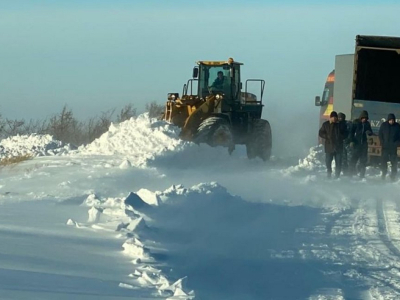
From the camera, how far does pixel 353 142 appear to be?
2189cm

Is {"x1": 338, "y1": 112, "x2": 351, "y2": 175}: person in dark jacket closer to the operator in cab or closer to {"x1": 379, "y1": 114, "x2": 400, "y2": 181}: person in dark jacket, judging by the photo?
{"x1": 379, "y1": 114, "x2": 400, "y2": 181}: person in dark jacket

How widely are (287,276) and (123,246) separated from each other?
181cm

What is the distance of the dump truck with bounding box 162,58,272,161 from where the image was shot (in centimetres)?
2262

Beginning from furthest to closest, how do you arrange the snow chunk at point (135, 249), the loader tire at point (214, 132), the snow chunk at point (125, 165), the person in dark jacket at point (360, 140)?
the loader tire at point (214, 132), the person in dark jacket at point (360, 140), the snow chunk at point (125, 165), the snow chunk at point (135, 249)

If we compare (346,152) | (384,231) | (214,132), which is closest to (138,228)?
(384,231)

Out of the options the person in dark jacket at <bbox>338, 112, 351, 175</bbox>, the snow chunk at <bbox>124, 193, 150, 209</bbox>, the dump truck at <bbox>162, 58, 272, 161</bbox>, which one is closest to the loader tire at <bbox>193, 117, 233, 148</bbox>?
the dump truck at <bbox>162, 58, 272, 161</bbox>

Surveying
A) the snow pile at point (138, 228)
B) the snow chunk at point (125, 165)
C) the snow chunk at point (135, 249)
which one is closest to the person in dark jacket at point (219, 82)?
the snow chunk at point (125, 165)

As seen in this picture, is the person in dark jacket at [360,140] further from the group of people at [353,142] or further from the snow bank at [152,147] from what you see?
the snow bank at [152,147]

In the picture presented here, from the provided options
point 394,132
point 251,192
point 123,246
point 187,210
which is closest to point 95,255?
point 123,246

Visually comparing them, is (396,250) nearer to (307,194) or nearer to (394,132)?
(307,194)

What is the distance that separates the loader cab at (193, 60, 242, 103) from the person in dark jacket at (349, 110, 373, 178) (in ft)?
12.1

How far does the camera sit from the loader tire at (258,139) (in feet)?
81.7

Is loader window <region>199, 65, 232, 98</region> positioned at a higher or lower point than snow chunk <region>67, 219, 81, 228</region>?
higher

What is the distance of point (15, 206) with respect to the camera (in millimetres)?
12789
